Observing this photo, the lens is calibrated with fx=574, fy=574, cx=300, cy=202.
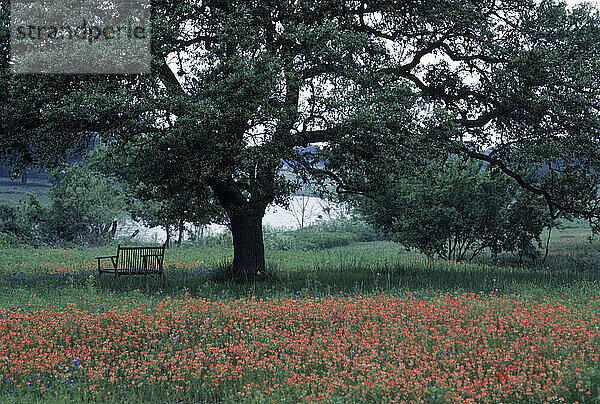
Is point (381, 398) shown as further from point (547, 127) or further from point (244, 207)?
point (547, 127)

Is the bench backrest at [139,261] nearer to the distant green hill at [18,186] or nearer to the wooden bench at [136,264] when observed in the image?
the wooden bench at [136,264]

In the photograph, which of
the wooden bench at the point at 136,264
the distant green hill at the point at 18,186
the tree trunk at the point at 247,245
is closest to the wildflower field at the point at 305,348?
the wooden bench at the point at 136,264

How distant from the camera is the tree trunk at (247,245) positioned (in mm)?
14406

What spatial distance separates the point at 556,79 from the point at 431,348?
935 cm

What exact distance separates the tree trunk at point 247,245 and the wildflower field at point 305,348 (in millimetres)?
2798

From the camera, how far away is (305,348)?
7195 millimetres

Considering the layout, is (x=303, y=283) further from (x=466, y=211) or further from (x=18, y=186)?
(x=18, y=186)

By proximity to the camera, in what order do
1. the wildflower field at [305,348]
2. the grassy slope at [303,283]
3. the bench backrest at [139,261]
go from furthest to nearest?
1. the bench backrest at [139,261]
2. the grassy slope at [303,283]
3. the wildflower field at [305,348]

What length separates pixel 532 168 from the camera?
54.3 feet

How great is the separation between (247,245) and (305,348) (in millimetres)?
7435

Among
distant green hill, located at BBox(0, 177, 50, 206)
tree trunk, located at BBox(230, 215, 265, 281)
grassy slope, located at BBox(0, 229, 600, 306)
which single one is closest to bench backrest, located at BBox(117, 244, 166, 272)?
grassy slope, located at BBox(0, 229, 600, 306)

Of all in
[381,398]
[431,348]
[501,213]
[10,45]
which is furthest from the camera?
[501,213]

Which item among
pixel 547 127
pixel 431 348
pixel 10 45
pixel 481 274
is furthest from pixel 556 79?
pixel 10 45

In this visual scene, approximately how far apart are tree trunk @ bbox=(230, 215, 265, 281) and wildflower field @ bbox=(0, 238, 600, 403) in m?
2.80
